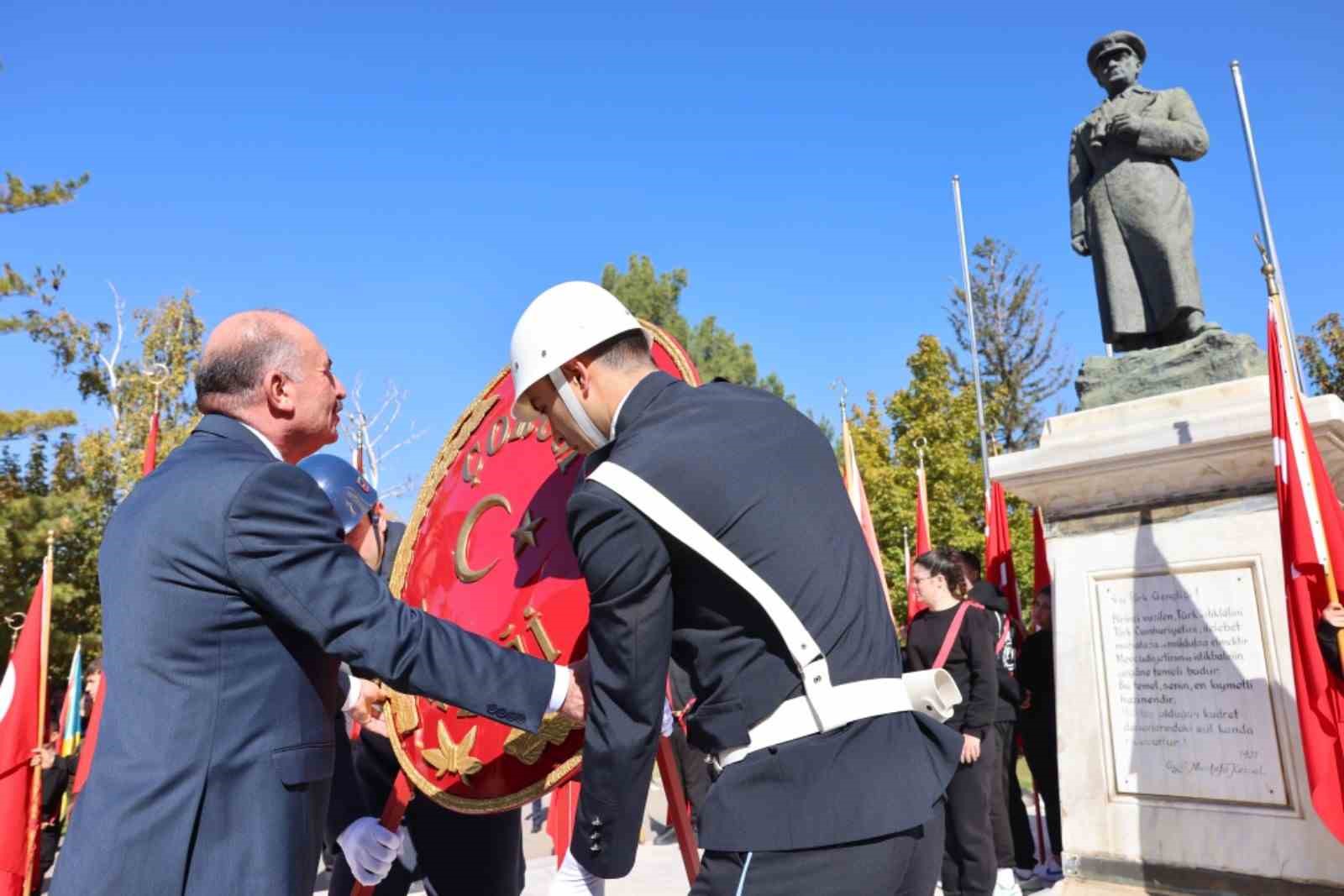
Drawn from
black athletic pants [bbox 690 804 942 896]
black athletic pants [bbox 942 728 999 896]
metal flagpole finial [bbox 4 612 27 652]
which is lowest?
black athletic pants [bbox 942 728 999 896]

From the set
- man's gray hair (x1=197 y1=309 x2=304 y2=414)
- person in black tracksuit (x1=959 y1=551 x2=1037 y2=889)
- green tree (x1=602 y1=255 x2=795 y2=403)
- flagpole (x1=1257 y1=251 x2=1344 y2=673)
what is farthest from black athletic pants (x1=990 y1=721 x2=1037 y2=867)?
green tree (x1=602 y1=255 x2=795 y2=403)

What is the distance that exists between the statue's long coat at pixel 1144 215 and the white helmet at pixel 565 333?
4020 mm

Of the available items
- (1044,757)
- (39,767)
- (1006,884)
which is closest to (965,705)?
(1006,884)

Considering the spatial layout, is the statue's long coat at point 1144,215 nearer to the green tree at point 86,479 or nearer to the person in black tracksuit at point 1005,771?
the person in black tracksuit at point 1005,771

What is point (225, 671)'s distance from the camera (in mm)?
2098

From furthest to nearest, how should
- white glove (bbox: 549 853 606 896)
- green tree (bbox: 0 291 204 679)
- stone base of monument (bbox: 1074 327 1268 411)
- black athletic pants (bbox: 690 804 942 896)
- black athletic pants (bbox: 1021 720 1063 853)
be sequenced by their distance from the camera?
green tree (bbox: 0 291 204 679) → black athletic pants (bbox: 1021 720 1063 853) → stone base of monument (bbox: 1074 327 1268 411) → white glove (bbox: 549 853 606 896) → black athletic pants (bbox: 690 804 942 896)

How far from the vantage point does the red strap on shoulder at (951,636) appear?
584 centimetres

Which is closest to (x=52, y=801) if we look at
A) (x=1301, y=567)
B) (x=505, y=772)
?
(x=505, y=772)

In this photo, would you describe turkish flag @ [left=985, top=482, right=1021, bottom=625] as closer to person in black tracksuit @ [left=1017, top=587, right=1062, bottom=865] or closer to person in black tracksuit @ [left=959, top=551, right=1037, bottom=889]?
person in black tracksuit @ [left=959, top=551, right=1037, bottom=889]

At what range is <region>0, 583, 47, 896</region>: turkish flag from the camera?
6.01 metres

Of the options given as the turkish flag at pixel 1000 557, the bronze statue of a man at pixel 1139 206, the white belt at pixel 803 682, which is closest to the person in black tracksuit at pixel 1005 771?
the turkish flag at pixel 1000 557

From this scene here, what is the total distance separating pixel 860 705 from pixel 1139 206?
456cm

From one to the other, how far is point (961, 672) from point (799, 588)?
432 centimetres

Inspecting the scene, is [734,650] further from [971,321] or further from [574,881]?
[971,321]
